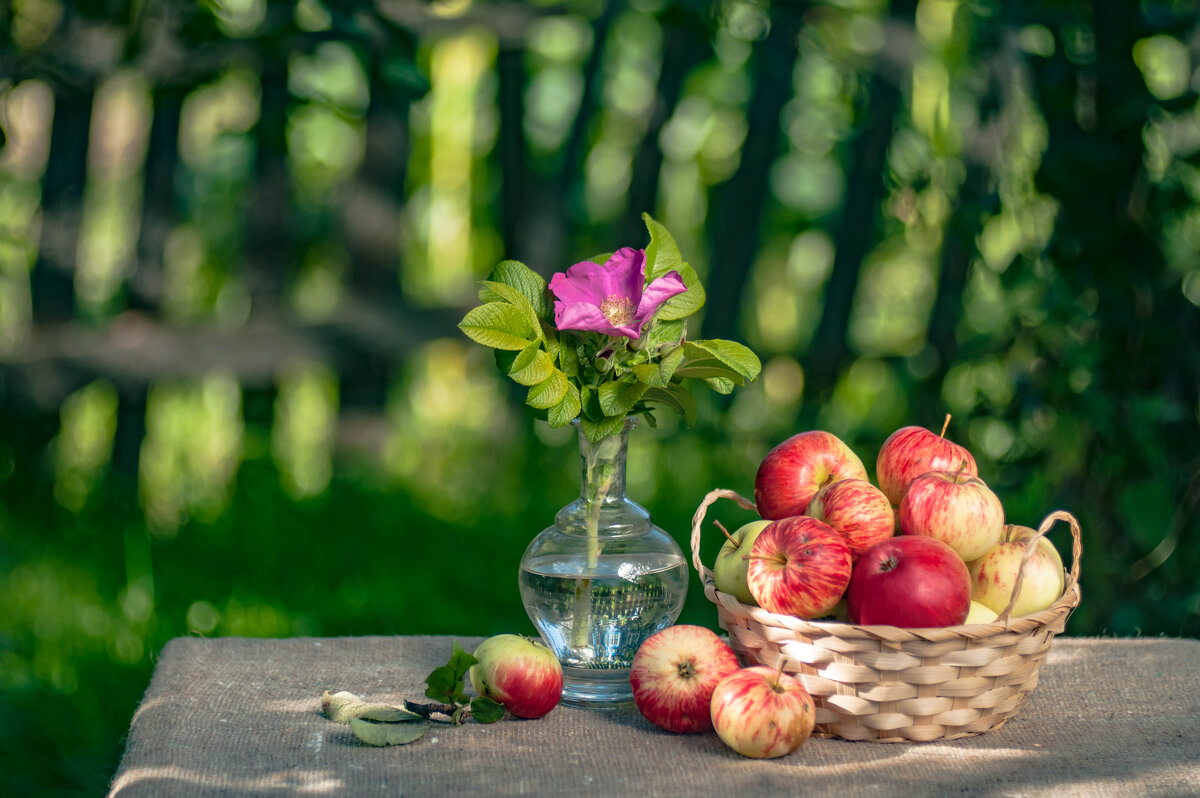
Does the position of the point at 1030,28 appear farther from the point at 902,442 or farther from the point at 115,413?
the point at 115,413

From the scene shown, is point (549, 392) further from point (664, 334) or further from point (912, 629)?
point (912, 629)

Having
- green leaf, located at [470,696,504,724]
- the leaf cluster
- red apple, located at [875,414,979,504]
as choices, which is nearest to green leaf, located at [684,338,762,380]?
the leaf cluster

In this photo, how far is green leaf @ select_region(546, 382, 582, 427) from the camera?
1331 mm

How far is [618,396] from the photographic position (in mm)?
1351

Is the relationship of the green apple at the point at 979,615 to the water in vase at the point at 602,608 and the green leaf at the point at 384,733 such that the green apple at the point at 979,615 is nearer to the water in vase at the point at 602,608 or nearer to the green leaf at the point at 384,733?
the water in vase at the point at 602,608

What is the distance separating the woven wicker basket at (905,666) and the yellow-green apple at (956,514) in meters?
0.06

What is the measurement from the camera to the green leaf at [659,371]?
1324 millimetres

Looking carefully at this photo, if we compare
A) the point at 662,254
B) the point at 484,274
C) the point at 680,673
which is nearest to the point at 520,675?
the point at 680,673

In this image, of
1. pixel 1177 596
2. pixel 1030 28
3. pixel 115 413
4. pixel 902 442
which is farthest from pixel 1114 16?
pixel 115 413

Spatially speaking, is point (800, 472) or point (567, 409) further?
point (800, 472)

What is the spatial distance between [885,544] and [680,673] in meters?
0.27

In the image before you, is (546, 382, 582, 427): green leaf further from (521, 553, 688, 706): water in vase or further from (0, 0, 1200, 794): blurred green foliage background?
(0, 0, 1200, 794): blurred green foliage background

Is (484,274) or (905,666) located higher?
(484,274)

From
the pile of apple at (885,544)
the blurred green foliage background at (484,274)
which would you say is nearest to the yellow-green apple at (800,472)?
the pile of apple at (885,544)
